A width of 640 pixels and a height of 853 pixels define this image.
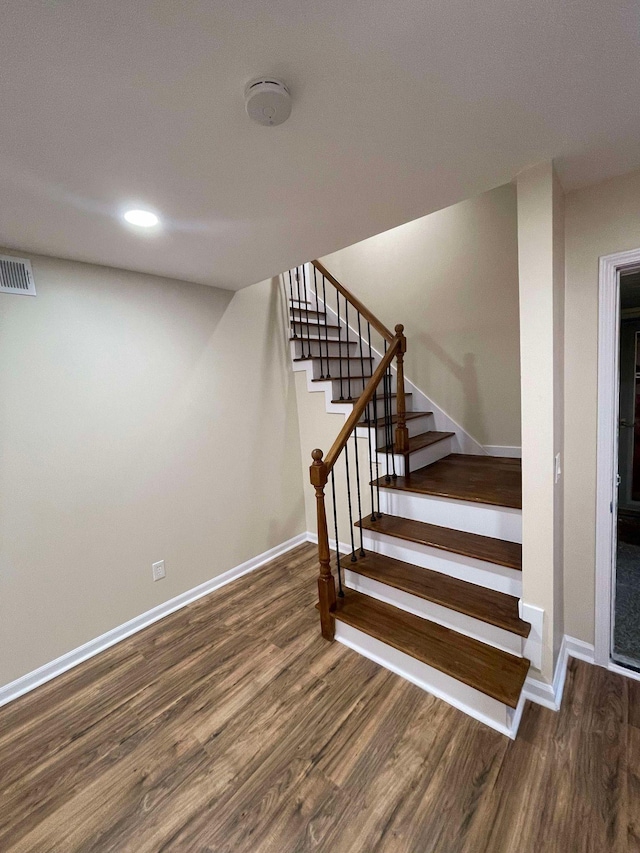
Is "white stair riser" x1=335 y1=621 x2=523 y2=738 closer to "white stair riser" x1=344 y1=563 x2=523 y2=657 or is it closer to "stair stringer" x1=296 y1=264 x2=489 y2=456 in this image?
"white stair riser" x1=344 y1=563 x2=523 y2=657

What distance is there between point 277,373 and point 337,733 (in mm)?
2519

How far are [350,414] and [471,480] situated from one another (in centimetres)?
95

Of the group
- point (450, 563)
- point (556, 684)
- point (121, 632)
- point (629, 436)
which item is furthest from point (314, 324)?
point (629, 436)

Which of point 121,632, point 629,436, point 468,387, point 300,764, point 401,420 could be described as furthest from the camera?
point 629,436

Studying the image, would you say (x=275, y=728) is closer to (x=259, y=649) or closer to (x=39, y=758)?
(x=259, y=649)

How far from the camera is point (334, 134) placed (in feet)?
3.79

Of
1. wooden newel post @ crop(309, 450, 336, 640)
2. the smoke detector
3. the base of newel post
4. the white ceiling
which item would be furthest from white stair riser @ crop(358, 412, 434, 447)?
the smoke detector

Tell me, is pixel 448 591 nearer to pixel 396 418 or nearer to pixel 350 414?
pixel 350 414

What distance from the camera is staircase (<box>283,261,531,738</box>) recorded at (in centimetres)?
167

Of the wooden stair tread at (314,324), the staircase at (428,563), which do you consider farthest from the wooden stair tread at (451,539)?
the wooden stair tread at (314,324)

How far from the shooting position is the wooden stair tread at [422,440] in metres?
2.69

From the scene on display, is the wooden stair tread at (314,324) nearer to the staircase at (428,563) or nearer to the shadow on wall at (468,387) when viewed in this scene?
the staircase at (428,563)

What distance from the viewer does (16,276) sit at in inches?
72.8

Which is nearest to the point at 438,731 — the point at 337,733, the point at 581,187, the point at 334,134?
the point at 337,733
